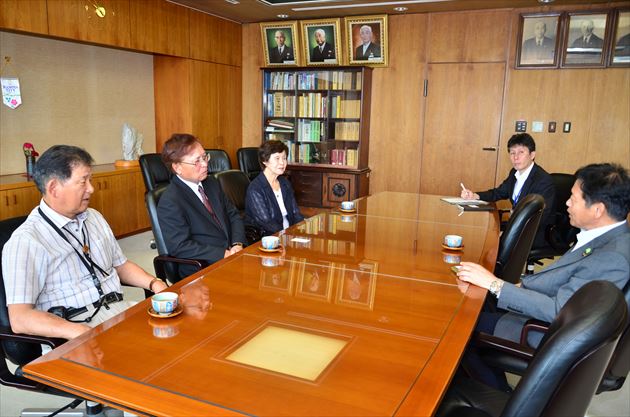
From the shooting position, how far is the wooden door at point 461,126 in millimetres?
5859

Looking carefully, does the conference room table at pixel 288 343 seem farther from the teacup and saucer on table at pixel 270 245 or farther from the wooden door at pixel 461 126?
the wooden door at pixel 461 126

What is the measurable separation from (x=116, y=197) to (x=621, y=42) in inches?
224

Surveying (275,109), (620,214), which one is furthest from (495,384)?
(275,109)

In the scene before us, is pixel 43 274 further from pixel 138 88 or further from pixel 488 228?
pixel 138 88

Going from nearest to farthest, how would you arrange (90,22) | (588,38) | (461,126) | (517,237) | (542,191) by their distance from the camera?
(517,237) → (542,191) → (90,22) → (588,38) → (461,126)

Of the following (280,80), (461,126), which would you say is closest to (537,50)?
(461,126)

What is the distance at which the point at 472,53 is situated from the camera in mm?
5828

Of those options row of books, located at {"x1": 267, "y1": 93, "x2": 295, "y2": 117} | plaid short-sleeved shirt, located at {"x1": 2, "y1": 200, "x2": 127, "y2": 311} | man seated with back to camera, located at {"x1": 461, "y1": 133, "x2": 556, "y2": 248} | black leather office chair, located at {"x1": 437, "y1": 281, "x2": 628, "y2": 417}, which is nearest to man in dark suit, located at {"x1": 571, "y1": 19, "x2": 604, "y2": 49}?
man seated with back to camera, located at {"x1": 461, "y1": 133, "x2": 556, "y2": 248}

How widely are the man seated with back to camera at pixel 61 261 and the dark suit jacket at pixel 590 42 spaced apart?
533cm

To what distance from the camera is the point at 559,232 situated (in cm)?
374

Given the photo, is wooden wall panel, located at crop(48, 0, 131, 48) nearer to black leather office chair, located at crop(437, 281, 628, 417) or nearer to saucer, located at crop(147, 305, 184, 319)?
saucer, located at crop(147, 305, 184, 319)

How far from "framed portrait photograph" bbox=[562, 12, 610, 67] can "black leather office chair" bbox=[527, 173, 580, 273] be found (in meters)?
2.16

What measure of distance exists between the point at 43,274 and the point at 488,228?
235cm

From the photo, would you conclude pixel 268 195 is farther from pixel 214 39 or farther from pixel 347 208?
pixel 214 39
